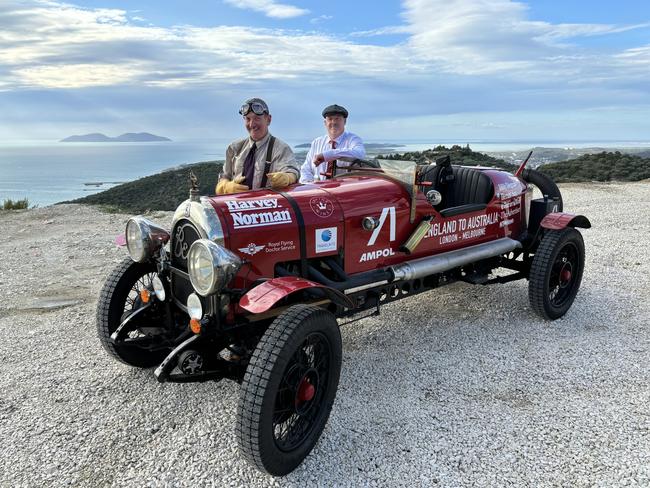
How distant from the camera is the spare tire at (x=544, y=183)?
596 centimetres

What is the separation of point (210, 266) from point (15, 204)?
12.5 meters

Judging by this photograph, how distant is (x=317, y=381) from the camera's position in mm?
3154

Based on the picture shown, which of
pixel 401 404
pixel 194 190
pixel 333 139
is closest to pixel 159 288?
pixel 194 190

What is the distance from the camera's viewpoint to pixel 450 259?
15.3ft

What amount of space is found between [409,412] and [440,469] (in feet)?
1.97

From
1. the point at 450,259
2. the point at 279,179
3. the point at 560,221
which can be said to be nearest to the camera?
the point at 279,179

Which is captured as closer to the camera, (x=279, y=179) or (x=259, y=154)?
(x=279, y=179)

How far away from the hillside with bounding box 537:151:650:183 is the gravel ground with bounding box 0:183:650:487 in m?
14.2

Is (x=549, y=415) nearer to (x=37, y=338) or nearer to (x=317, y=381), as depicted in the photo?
(x=317, y=381)

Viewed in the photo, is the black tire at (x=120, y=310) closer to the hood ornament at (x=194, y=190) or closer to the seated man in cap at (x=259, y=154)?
the hood ornament at (x=194, y=190)

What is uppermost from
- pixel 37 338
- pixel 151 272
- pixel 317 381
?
pixel 151 272

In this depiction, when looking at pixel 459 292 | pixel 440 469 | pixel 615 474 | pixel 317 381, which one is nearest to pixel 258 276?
pixel 317 381

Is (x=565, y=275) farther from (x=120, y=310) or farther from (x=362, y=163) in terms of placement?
(x=120, y=310)

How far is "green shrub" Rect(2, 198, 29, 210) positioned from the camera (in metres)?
13.0
